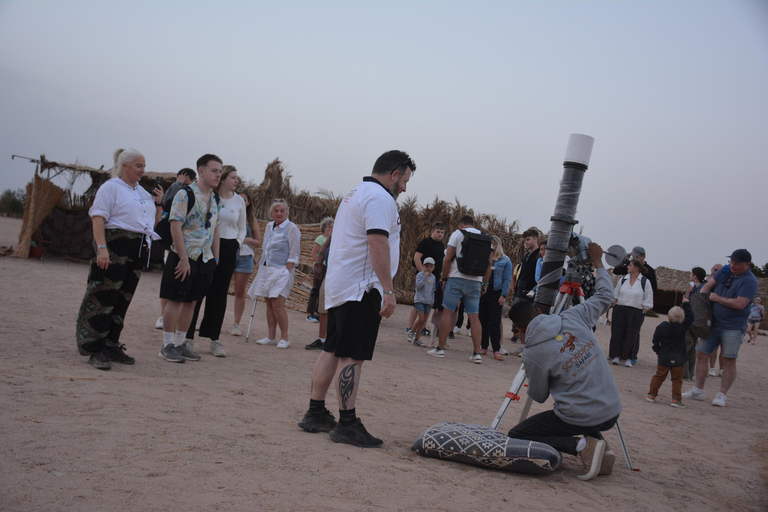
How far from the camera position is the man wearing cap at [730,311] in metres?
7.12

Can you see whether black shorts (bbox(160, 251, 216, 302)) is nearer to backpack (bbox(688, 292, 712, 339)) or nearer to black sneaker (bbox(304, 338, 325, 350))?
black sneaker (bbox(304, 338, 325, 350))

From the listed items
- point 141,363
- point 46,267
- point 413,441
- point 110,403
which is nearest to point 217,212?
point 141,363

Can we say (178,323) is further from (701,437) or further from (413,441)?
(701,437)

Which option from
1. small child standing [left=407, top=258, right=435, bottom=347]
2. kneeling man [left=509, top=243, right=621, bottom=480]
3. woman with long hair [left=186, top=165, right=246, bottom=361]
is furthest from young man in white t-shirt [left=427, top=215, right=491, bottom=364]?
kneeling man [left=509, top=243, right=621, bottom=480]

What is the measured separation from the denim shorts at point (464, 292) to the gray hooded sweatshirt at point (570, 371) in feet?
14.8

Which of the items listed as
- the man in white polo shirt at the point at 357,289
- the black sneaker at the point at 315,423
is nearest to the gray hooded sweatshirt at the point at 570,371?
the man in white polo shirt at the point at 357,289

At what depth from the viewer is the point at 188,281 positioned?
5758 mm

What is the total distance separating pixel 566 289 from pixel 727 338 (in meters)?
4.04

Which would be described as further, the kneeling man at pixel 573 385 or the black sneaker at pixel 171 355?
the black sneaker at pixel 171 355

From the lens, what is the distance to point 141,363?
568 cm

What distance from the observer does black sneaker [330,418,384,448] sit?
3820 millimetres

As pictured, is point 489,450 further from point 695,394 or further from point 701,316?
point 701,316

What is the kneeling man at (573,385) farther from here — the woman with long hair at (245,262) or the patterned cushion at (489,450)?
the woman with long hair at (245,262)

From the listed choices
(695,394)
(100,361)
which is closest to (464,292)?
(695,394)
